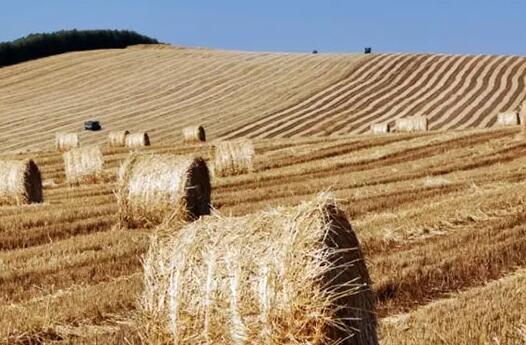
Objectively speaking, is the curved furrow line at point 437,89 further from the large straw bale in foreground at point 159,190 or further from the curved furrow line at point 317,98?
the large straw bale in foreground at point 159,190

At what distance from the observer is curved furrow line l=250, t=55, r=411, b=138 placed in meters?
39.7

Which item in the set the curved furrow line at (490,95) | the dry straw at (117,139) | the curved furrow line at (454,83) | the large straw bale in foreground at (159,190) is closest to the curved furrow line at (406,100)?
the curved furrow line at (454,83)

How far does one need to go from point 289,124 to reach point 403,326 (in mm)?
32280

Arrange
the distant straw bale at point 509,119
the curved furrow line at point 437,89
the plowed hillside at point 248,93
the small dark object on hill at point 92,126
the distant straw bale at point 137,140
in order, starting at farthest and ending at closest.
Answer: the curved furrow line at point 437,89
the plowed hillside at point 248,93
the small dark object on hill at point 92,126
the distant straw bale at point 509,119
the distant straw bale at point 137,140

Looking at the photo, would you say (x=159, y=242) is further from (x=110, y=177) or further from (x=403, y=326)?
(x=110, y=177)

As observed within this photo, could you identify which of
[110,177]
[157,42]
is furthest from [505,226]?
[157,42]

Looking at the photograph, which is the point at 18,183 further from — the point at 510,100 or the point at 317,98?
the point at 510,100

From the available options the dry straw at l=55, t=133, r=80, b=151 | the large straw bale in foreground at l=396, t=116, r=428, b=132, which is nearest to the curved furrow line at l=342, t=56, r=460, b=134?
the large straw bale in foreground at l=396, t=116, r=428, b=132

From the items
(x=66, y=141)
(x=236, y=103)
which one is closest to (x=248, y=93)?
(x=236, y=103)

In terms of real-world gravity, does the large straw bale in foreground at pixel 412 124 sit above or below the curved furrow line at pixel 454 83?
below

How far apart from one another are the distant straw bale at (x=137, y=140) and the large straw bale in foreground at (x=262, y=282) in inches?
965

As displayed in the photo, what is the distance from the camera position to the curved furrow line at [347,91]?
130 feet

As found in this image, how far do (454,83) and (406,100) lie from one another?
4.59 metres

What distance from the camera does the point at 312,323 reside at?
5992 mm
